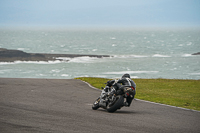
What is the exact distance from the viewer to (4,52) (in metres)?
99.8

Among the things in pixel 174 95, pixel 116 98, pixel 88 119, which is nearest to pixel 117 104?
pixel 116 98

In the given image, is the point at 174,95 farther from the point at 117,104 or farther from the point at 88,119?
the point at 88,119

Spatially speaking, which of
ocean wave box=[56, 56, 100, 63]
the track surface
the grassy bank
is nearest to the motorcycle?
the track surface

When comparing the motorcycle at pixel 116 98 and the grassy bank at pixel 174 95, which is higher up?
the motorcycle at pixel 116 98

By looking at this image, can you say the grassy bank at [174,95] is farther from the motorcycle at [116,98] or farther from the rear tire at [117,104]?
the rear tire at [117,104]

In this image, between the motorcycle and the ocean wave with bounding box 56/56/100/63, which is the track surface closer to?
the motorcycle

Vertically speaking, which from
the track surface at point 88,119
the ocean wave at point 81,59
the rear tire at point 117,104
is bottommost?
the track surface at point 88,119

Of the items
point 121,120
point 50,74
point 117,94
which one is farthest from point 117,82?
point 50,74

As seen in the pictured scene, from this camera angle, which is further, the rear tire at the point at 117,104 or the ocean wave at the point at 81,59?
the ocean wave at the point at 81,59

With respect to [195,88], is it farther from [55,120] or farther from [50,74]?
[50,74]

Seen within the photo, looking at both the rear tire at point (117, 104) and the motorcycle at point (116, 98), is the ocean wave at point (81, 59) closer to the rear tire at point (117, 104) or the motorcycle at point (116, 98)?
the motorcycle at point (116, 98)

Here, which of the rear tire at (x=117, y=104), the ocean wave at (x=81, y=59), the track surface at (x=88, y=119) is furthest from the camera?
the ocean wave at (x=81, y=59)

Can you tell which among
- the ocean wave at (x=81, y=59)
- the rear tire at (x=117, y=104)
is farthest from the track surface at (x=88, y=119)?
the ocean wave at (x=81, y=59)

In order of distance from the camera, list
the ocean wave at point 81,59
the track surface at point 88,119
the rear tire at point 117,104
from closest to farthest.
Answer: the track surface at point 88,119 → the rear tire at point 117,104 → the ocean wave at point 81,59
